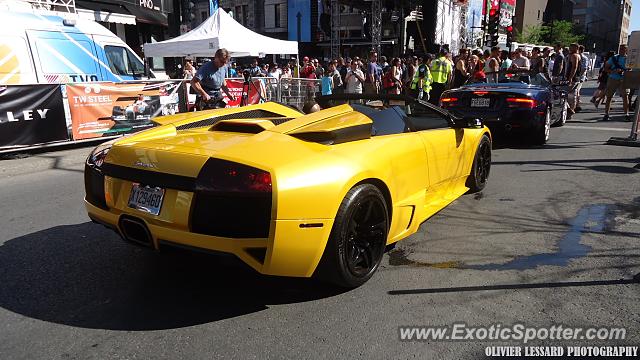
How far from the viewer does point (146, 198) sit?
288 cm

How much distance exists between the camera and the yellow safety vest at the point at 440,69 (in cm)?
1302

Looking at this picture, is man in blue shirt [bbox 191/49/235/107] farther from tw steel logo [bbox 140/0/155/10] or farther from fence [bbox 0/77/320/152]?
tw steel logo [bbox 140/0/155/10]

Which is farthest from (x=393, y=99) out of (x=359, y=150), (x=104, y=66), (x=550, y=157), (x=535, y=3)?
(x=535, y=3)

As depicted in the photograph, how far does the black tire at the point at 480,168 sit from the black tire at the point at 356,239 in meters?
2.35

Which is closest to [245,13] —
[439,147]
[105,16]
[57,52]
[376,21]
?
[376,21]

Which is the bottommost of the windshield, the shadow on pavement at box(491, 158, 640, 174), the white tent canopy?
the shadow on pavement at box(491, 158, 640, 174)

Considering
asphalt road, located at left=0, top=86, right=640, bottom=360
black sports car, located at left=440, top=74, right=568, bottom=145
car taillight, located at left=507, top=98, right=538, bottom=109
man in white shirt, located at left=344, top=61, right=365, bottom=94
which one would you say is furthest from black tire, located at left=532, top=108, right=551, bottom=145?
man in white shirt, located at left=344, top=61, right=365, bottom=94

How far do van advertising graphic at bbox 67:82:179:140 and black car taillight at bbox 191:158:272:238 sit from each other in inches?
272

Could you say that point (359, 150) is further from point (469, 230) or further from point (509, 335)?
point (469, 230)

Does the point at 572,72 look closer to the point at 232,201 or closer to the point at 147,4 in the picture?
the point at 232,201

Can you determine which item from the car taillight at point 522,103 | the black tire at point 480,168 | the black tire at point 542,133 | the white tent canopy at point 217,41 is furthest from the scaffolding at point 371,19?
the black tire at point 480,168

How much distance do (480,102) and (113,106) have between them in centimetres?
682

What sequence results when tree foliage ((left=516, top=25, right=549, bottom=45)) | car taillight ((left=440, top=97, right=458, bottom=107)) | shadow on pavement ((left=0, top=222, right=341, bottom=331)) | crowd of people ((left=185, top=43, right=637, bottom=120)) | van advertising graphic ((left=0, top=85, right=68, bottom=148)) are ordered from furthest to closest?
tree foliage ((left=516, top=25, right=549, bottom=45)), crowd of people ((left=185, top=43, right=637, bottom=120)), car taillight ((left=440, top=97, right=458, bottom=107)), van advertising graphic ((left=0, top=85, right=68, bottom=148)), shadow on pavement ((left=0, top=222, right=341, bottom=331))

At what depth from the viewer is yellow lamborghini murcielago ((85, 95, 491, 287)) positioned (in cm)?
262
